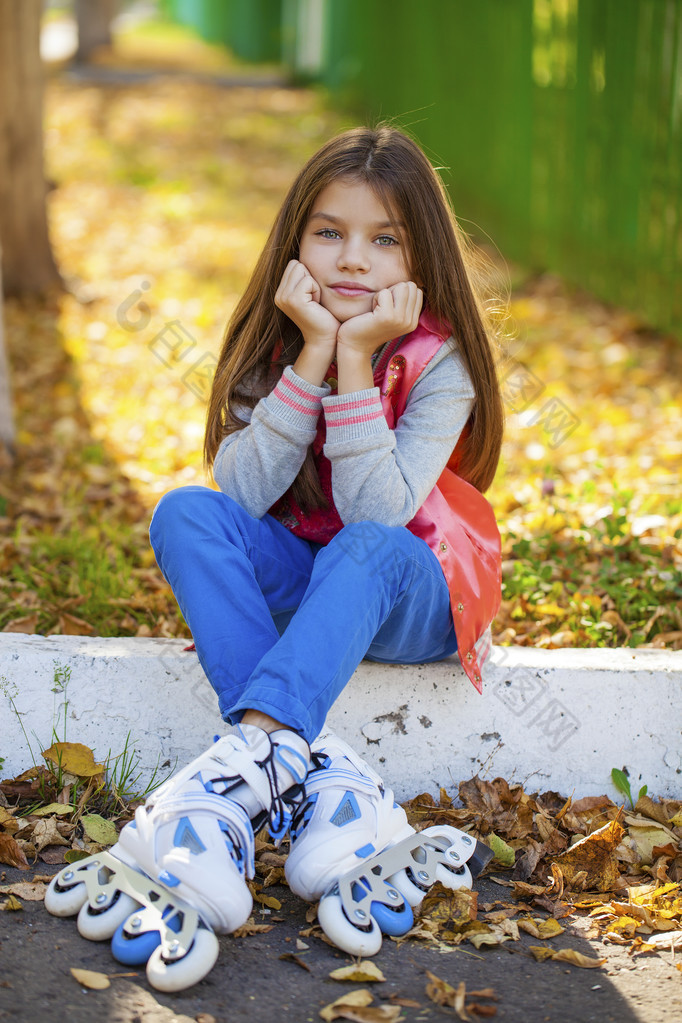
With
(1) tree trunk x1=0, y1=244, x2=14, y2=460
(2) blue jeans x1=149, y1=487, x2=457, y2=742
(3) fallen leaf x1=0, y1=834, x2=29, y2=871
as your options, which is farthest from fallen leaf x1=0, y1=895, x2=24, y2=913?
(1) tree trunk x1=0, y1=244, x2=14, y2=460

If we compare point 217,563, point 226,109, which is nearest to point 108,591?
point 217,563

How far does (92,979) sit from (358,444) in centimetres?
111

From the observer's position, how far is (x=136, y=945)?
168cm

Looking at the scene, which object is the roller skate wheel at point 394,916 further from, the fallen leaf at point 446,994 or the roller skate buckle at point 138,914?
the roller skate buckle at point 138,914

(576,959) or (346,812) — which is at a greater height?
(346,812)

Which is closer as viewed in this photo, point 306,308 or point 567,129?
point 306,308

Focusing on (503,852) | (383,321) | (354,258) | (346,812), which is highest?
(354,258)

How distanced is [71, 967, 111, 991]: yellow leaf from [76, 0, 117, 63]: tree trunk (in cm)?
1750

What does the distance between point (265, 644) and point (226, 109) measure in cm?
1186

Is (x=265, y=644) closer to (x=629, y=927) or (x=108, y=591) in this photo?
(x=629, y=927)

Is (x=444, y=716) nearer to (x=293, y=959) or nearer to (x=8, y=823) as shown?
(x=293, y=959)

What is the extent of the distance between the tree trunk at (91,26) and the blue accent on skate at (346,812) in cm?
1730

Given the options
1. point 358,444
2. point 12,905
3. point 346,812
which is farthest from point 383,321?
point 12,905

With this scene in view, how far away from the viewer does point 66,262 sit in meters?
6.86
